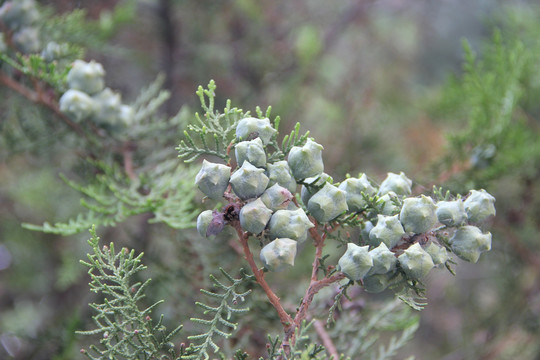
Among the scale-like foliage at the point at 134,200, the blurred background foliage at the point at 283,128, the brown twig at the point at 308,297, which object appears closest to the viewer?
the brown twig at the point at 308,297

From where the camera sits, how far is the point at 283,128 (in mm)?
1091

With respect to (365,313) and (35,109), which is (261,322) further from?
(35,109)

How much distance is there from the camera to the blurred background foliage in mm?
815

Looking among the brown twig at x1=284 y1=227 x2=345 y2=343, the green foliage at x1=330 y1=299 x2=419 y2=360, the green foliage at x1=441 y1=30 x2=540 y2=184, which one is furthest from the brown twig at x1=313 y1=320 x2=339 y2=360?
the green foliage at x1=441 y1=30 x2=540 y2=184

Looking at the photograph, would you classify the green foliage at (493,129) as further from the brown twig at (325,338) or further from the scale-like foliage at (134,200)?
the scale-like foliage at (134,200)

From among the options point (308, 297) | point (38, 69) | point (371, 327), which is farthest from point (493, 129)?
point (38, 69)

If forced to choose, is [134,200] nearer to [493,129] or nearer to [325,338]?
[325,338]

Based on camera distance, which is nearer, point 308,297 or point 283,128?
point 308,297

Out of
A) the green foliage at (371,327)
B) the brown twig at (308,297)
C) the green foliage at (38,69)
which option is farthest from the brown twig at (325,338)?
the green foliage at (38,69)

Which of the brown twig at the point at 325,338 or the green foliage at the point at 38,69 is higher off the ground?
the green foliage at the point at 38,69

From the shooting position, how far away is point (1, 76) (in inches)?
28.4

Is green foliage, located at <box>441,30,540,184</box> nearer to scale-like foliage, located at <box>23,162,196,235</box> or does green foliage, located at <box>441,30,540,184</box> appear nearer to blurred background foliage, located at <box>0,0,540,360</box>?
blurred background foliage, located at <box>0,0,540,360</box>

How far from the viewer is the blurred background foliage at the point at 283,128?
0.82 meters

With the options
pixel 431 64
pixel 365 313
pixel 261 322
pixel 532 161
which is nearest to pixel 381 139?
pixel 532 161
